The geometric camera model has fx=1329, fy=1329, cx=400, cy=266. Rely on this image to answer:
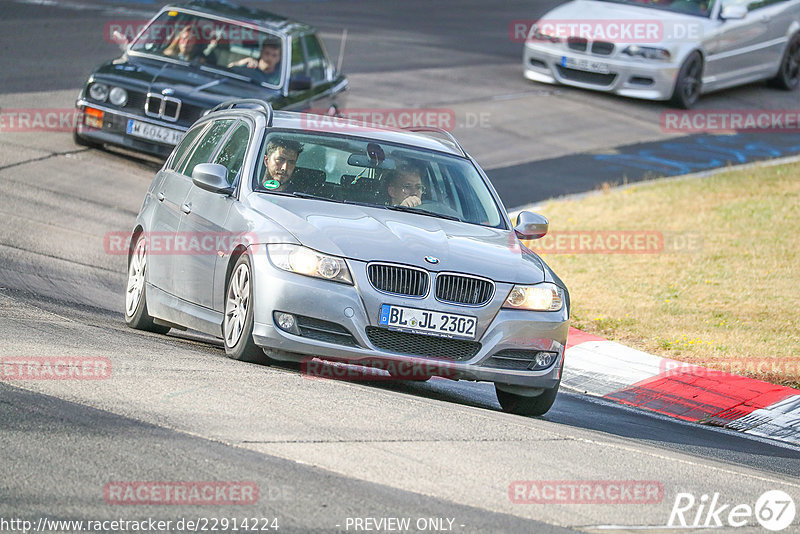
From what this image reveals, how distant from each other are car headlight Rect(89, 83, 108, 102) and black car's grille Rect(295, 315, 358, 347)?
859cm

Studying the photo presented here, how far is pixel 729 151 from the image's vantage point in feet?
68.2

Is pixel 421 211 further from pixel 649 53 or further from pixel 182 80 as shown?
pixel 649 53

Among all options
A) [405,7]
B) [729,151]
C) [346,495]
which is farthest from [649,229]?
[405,7]

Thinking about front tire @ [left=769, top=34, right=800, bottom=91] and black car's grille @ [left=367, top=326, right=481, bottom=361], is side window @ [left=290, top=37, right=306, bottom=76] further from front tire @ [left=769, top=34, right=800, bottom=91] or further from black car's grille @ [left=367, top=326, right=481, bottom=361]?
front tire @ [left=769, top=34, right=800, bottom=91]

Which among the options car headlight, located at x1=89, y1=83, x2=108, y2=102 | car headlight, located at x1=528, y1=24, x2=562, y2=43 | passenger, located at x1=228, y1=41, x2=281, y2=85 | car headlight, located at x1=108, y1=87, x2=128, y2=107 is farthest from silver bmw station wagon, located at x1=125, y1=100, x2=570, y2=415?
car headlight, located at x1=528, y1=24, x2=562, y2=43

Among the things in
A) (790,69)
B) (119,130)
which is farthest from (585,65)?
(119,130)

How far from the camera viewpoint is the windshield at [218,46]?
52.7 ft

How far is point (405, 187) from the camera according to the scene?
8.79m

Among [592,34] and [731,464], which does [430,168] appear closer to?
[731,464]

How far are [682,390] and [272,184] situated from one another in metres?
3.74

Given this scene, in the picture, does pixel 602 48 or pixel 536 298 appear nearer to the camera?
pixel 536 298

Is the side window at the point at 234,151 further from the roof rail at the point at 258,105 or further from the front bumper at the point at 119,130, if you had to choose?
the front bumper at the point at 119,130

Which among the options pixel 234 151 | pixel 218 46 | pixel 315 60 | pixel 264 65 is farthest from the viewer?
pixel 315 60

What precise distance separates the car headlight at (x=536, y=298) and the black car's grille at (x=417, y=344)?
1.20 feet
